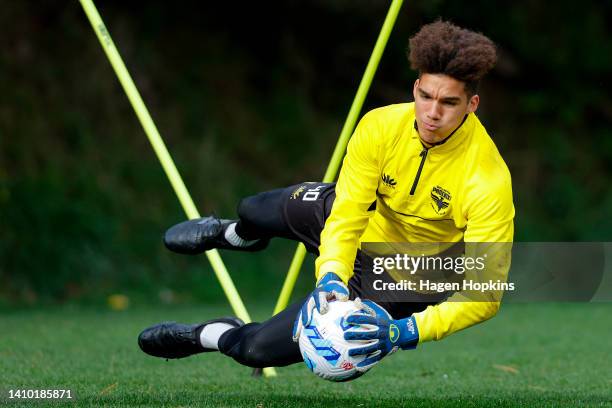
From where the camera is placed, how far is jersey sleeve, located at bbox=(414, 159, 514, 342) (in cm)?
510

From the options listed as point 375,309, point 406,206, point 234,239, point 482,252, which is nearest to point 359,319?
point 375,309

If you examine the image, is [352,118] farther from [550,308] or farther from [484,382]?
[550,308]

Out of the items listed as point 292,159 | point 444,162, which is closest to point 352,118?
point 444,162

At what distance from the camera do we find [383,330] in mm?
4973

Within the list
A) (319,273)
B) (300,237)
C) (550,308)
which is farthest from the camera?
(550,308)

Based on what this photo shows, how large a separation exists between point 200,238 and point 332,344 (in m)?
2.21

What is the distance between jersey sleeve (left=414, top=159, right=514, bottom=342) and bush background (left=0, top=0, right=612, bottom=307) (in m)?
7.38

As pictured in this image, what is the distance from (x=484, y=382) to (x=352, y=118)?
1858mm

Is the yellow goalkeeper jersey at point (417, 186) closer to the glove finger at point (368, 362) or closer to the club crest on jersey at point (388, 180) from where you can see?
the club crest on jersey at point (388, 180)

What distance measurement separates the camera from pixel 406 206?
18.8ft

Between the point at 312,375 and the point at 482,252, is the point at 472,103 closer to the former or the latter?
the point at 482,252

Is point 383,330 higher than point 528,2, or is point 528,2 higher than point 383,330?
point 528,2

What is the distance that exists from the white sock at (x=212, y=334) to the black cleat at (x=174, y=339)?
3 centimetres

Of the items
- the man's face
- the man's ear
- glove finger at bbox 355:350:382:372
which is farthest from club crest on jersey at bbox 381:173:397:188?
glove finger at bbox 355:350:382:372
